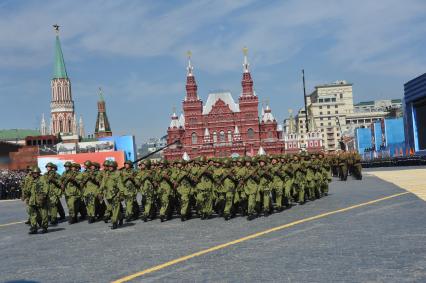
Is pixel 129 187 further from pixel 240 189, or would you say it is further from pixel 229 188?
pixel 240 189

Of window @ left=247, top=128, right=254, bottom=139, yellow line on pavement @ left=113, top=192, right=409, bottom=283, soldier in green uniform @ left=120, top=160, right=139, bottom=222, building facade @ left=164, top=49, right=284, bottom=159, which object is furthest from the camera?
window @ left=247, top=128, right=254, bottom=139

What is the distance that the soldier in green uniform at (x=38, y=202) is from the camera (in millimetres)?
13914

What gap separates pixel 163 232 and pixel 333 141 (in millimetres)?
157001

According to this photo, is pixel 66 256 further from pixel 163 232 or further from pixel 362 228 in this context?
pixel 362 228

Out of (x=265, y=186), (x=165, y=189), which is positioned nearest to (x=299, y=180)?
(x=265, y=186)

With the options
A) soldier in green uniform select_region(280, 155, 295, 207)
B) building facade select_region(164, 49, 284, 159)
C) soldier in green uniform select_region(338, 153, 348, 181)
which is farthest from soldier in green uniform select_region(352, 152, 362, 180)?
building facade select_region(164, 49, 284, 159)

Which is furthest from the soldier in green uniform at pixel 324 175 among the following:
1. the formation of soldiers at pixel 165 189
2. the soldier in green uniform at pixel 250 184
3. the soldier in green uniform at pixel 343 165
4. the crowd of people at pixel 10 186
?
the crowd of people at pixel 10 186

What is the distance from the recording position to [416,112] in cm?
5481

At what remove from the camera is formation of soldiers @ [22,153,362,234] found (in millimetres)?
14852

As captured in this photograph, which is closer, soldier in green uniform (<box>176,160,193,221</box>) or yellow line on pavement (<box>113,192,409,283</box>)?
yellow line on pavement (<box>113,192,409,283</box>)

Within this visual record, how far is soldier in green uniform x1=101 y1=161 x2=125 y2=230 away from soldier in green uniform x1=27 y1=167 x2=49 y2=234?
1.69 metres

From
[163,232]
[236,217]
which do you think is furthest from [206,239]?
[236,217]

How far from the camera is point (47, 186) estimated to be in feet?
46.6

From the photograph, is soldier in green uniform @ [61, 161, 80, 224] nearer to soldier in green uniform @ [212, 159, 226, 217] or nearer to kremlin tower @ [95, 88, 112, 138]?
soldier in green uniform @ [212, 159, 226, 217]
